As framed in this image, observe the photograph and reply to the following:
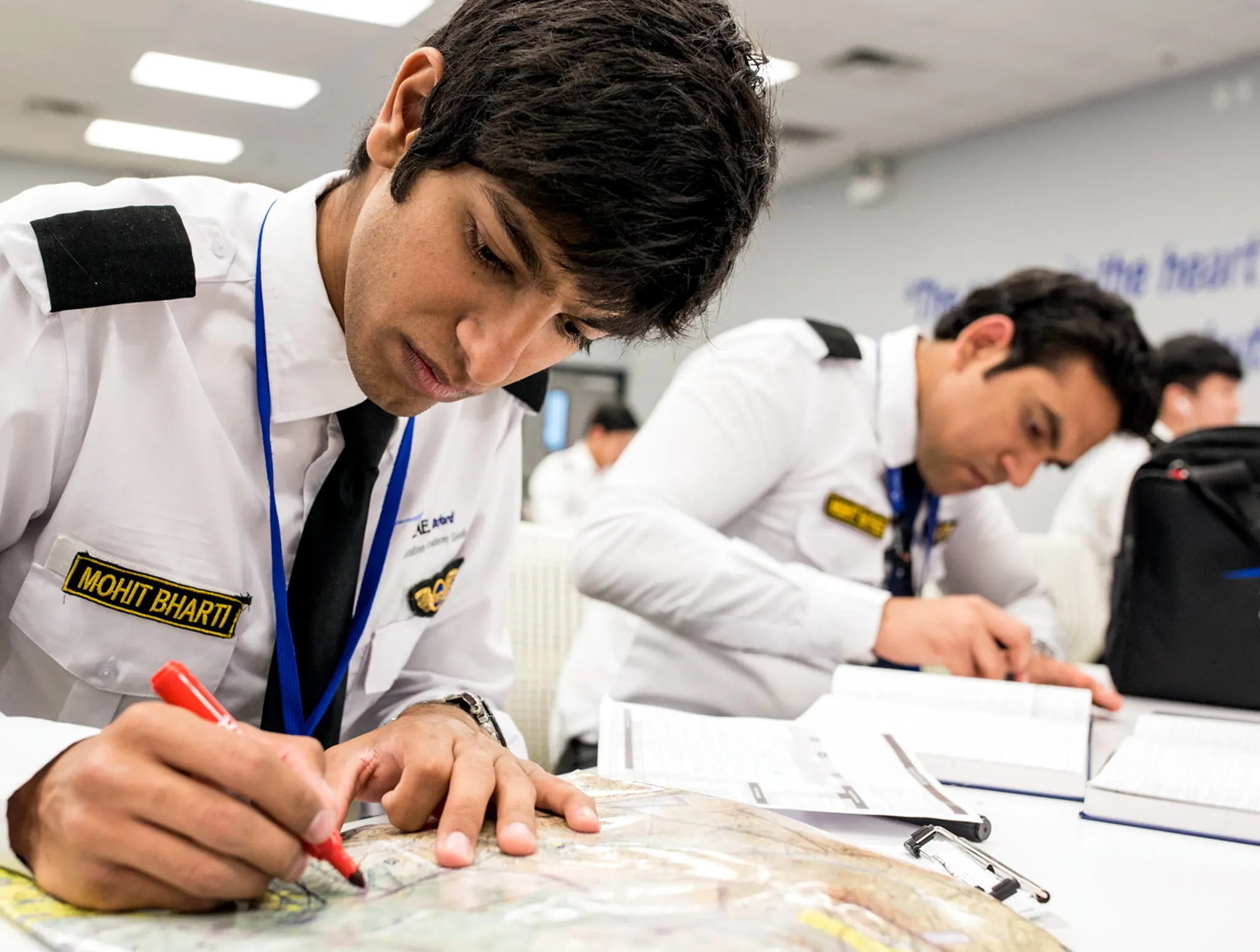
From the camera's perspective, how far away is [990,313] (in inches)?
72.5

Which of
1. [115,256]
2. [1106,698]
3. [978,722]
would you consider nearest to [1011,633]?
[1106,698]

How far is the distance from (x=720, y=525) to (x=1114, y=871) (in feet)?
3.08

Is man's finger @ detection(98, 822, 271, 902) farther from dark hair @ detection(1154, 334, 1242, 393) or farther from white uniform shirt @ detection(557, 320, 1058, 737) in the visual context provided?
dark hair @ detection(1154, 334, 1242, 393)

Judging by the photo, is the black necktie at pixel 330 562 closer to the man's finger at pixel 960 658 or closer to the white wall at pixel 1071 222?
the man's finger at pixel 960 658

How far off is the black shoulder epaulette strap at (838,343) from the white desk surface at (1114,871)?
874 millimetres

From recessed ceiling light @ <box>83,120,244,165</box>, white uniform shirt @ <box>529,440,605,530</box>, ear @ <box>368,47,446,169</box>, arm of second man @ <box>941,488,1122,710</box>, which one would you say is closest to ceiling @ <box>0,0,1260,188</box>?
recessed ceiling light @ <box>83,120,244,165</box>

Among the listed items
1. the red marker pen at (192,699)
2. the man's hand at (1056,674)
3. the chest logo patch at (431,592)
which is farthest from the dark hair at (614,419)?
the red marker pen at (192,699)

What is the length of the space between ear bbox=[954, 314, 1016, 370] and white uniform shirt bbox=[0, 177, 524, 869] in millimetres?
1086

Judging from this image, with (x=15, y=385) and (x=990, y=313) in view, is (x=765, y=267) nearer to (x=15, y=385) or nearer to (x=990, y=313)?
(x=990, y=313)

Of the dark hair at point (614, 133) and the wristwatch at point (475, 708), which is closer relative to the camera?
the dark hair at point (614, 133)

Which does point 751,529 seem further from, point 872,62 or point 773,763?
point 872,62

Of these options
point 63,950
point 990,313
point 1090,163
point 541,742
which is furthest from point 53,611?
point 1090,163

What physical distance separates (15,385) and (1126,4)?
4752mm

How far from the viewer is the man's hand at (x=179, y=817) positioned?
0.49 metres
